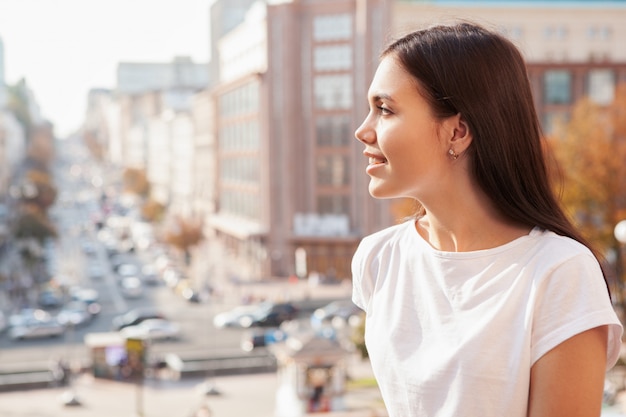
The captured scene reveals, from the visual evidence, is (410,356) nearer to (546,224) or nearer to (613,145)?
(546,224)

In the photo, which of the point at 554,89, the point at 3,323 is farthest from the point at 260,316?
the point at 554,89

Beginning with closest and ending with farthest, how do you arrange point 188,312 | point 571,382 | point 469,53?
point 571,382 < point 469,53 < point 188,312

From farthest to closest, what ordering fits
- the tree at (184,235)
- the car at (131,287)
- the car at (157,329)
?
the tree at (184,235), the car at (131,287), the car at (157,329)

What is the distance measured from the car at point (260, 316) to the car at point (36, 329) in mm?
5340

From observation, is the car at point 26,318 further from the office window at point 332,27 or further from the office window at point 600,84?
the office window at point 600,84

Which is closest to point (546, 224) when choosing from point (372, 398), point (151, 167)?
point (372, 398)

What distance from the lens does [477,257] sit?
1.76 m

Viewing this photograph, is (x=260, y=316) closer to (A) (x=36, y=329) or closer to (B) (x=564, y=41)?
(A) (x=36, y=329)

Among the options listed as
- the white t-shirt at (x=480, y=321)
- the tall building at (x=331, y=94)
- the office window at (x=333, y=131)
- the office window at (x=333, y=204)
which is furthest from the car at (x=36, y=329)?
the white t-shirt at (x=480, y=321)

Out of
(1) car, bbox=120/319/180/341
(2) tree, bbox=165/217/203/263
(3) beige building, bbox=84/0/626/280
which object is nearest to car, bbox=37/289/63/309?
(1) car, bbox=120/319/180/341

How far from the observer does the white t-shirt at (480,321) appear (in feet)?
5.26

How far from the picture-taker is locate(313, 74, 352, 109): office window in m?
40.9

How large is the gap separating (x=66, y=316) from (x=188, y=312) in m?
4.74

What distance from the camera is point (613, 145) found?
1014 inches
